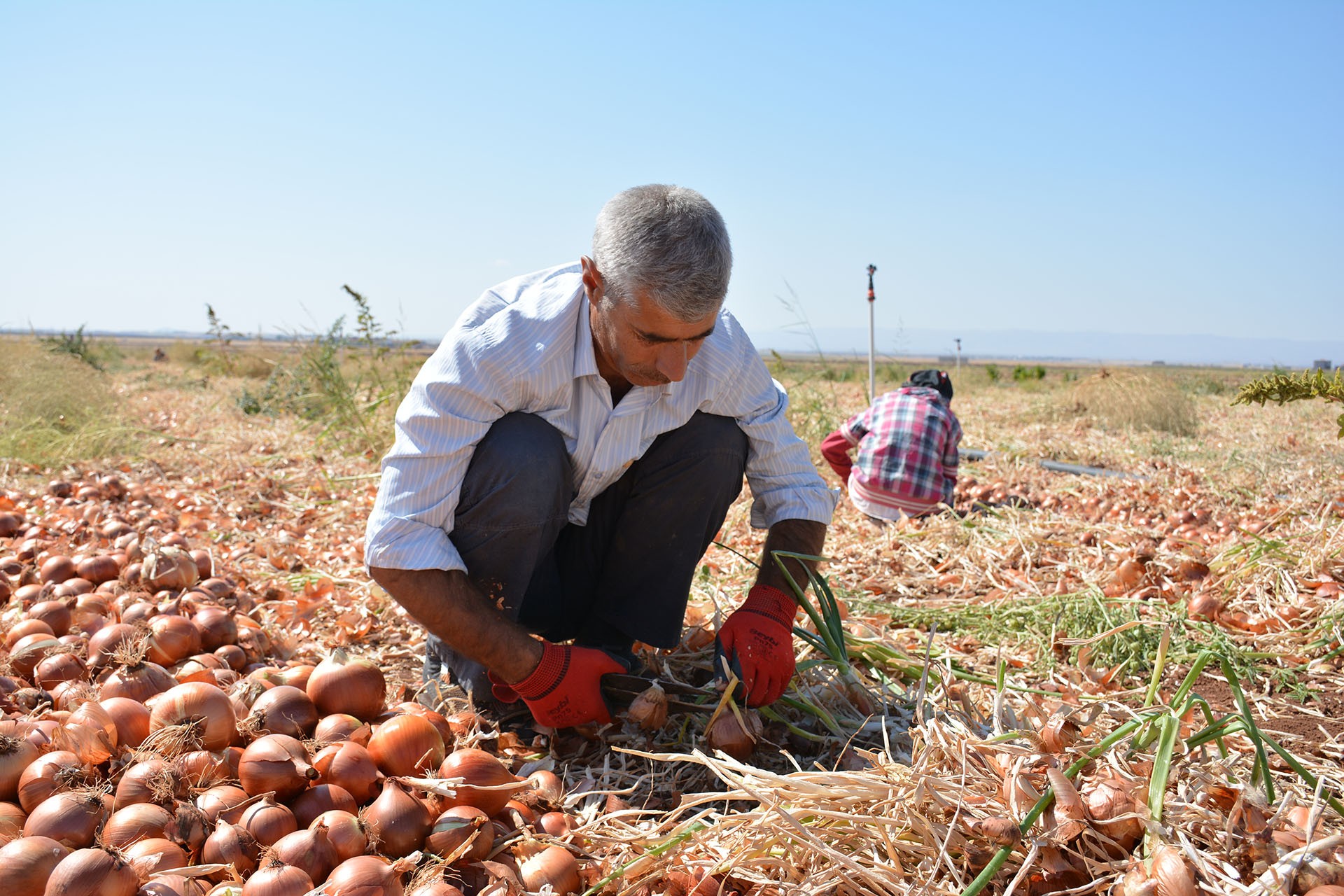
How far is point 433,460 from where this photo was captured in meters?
1.62

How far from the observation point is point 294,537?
10.5 ft

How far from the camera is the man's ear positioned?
167 cm

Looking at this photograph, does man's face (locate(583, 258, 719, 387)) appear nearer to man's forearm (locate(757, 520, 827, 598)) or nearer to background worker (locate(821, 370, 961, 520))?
man's forearm (locate(757, 520, 827, 598))

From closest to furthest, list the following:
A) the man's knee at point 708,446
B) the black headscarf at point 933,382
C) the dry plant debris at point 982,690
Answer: the dry plant debris at point 982,690, the man's knee at point 708,446, the black headscarf at point 933,382

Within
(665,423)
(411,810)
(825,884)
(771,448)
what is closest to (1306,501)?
(771,448)

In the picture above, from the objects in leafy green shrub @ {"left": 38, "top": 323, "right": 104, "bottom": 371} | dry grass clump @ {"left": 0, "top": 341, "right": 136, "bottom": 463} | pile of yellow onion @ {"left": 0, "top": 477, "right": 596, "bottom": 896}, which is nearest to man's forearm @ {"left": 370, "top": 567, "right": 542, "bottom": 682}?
pile of yellow onion @ {"left": 0, "top": 477, "right": 596, "bottom": 896}

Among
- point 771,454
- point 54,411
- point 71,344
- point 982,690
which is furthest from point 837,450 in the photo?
point 71,344

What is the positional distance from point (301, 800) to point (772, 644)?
86 centimetres

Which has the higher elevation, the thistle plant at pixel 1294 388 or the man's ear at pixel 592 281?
the man's ear at pixel 592 281

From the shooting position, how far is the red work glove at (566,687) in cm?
159

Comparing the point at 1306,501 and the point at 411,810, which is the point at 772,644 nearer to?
→ the point at 411,810

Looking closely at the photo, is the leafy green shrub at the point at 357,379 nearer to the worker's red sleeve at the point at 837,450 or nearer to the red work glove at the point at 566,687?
the worker's red sleeve at the point at 837,450

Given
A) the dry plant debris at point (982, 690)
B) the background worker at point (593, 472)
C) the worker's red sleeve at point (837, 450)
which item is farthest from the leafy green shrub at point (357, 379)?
the background worker at point (593, 472)

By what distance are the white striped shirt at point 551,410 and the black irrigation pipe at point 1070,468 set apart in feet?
8.00
